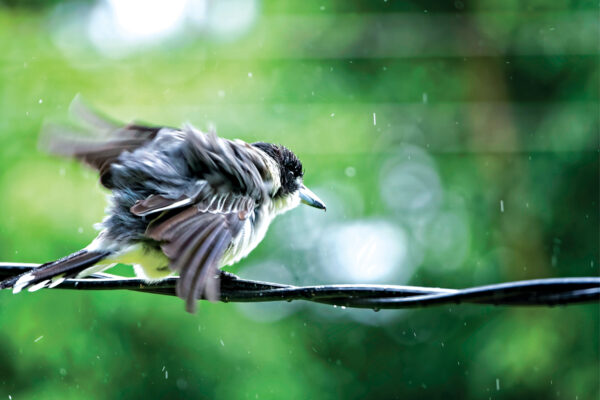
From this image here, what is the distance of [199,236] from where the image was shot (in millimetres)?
3055

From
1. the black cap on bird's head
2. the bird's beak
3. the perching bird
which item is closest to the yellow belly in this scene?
the perching bird

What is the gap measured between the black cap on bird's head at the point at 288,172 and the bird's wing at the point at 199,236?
888 millimetres

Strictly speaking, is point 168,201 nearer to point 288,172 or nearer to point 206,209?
point 206,209

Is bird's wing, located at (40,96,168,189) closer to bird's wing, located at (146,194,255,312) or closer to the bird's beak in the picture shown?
bird's wing, located at (146,194,255,312)

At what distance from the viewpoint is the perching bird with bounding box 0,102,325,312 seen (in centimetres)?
303

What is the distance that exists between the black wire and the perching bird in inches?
4.8

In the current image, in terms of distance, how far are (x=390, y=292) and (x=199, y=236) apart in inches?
36.9

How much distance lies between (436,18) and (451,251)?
9.29 feet

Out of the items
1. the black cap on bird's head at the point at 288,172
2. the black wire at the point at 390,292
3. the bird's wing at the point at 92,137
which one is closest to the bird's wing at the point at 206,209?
the black wire at the point at 390,292

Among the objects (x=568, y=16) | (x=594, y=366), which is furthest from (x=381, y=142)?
(x=594, y=366)

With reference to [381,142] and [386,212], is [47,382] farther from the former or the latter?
[381,142]

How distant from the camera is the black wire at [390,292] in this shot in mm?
2174

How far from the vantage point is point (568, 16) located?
25.2 feet

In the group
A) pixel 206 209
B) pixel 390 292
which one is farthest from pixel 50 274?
pixel 390 292
